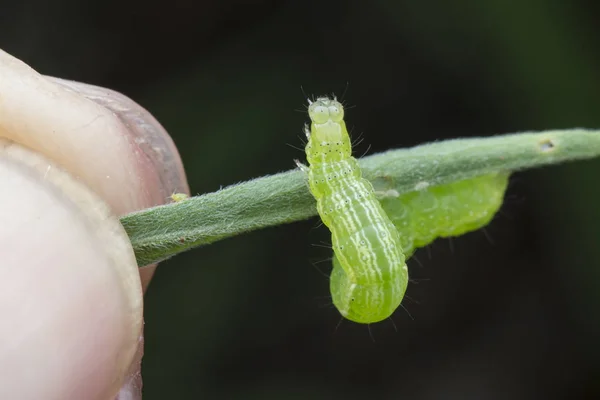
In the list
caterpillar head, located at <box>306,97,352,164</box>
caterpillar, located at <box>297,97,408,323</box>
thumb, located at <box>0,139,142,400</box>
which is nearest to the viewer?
thumb, located at <box>0,139,142,400</box>

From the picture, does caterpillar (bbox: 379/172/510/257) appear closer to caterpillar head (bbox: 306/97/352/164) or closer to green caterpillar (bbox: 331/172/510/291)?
green caterpillar (bbox: 331/172/510/291)

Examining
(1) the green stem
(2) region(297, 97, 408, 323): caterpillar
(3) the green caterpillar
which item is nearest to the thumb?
(1) the green stem

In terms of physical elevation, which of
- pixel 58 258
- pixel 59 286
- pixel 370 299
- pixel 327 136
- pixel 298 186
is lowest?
pixel 370 299

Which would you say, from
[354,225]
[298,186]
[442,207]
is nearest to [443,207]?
[442,207]

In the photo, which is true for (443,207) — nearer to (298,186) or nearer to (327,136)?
(327,136)

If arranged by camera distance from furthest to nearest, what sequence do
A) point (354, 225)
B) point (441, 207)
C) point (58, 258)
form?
1. point (441, 207)
2. point (354, 225)
3. point (58, 258)

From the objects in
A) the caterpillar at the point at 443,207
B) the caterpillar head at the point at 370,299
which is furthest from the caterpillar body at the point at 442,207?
the caterpillar head at the point at 370,299
